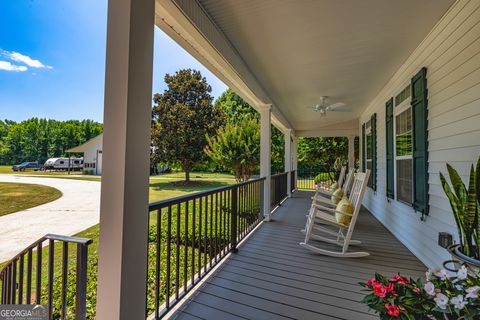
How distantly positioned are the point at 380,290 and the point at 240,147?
32.8 feet

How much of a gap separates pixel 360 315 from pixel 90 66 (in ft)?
13.5

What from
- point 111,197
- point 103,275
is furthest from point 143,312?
point 111,197

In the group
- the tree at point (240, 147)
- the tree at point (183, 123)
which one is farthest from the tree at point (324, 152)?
the tree at point (183, 123)

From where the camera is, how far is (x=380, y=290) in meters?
1.12

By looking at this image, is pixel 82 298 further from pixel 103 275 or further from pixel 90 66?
pixel 90 66

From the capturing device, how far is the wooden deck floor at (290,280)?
6.20 ft

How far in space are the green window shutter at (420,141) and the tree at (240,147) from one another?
316 inches

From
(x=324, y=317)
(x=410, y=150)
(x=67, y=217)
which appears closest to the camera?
(x=324, y=317)

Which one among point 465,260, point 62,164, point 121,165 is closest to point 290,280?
point 465,260

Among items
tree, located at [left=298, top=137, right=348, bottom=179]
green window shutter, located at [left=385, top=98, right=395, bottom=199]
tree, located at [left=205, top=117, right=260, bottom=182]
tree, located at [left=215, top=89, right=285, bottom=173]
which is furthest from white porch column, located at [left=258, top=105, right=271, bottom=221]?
tree, located at [left=215, top=89, right=285, bottom=173]

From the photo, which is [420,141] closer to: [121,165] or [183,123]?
[121,165]

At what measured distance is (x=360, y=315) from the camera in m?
1.84

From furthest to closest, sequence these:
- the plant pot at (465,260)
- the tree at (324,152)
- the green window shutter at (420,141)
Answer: the tree at (324,152) → the green window shutter at (420,141) → the plant pot at (465,260)

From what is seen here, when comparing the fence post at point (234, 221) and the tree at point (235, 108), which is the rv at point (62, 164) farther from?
the tree at point (235, 108)
